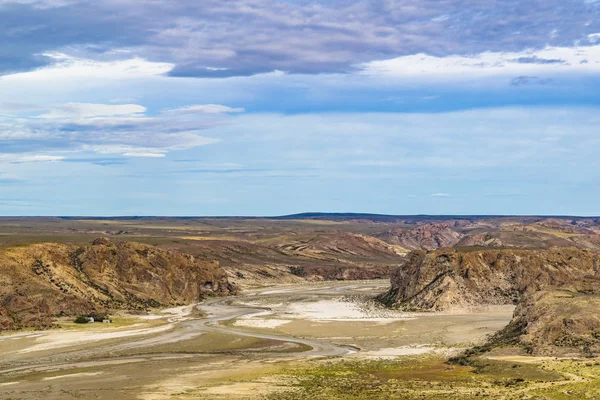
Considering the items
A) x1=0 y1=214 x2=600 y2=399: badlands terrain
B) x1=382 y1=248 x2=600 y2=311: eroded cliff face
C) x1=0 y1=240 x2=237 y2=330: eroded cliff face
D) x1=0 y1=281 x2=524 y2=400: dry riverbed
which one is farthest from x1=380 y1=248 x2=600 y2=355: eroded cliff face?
x1=0 y1=240 x2=237 y2=330: eroded cliff face

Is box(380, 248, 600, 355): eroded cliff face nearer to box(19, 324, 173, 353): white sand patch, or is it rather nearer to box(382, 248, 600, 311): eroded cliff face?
box(382, 248, 600, 311): eroded cliff face

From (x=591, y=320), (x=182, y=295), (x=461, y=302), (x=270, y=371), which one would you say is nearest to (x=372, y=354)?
(x=270, y=371)

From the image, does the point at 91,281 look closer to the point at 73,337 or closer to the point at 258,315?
the point at 258,315

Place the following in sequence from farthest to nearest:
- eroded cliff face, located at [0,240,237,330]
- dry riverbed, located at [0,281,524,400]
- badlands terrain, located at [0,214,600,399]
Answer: eroded cliff face, located at [0,240,237,330] → dry riverbed, located at [0,281,524,400] → badlands terrain, located at [0,214,600,399]

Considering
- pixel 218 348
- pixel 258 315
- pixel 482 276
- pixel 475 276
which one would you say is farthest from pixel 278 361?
pixel 482 276

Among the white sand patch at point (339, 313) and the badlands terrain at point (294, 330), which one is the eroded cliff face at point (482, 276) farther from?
the white sand patch at point (339, 313)

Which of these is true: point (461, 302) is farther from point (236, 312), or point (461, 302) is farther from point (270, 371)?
point (270, 371)
